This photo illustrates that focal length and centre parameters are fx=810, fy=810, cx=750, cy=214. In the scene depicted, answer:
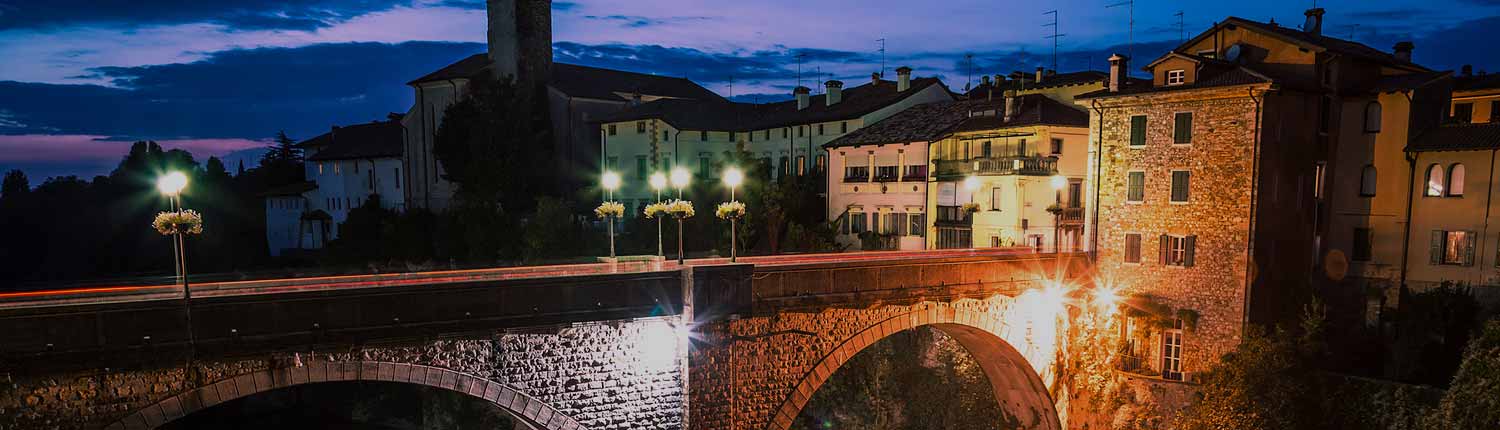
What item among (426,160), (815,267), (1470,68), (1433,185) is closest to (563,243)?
(426,160)

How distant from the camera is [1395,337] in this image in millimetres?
25219

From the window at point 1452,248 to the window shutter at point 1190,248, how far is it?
7855 millimetres

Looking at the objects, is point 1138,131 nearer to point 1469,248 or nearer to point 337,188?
point 1469,248

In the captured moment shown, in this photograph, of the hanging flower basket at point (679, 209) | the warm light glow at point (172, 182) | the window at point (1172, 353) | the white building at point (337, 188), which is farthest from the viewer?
the white building at point (337, 188)

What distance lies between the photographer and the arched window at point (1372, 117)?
26359 millimetres

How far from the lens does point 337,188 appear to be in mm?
58406

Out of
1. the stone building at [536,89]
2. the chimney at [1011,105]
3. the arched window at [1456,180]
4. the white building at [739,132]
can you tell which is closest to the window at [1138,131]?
the chimney at [1011,105]

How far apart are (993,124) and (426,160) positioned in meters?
36.7

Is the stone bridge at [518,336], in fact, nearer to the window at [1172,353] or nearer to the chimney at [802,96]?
the window at [1172,353]

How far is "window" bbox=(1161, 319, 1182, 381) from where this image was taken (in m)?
26.2

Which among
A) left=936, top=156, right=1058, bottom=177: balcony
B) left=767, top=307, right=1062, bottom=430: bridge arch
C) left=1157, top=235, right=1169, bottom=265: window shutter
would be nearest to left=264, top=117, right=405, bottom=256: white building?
left=936, top=156, right=1058, bottom=177: balcony

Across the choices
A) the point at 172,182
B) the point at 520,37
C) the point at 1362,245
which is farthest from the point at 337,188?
the point at 1362,245

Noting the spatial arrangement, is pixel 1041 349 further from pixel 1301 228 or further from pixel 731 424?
pixel 731 424

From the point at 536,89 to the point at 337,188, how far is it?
65.3 ft
